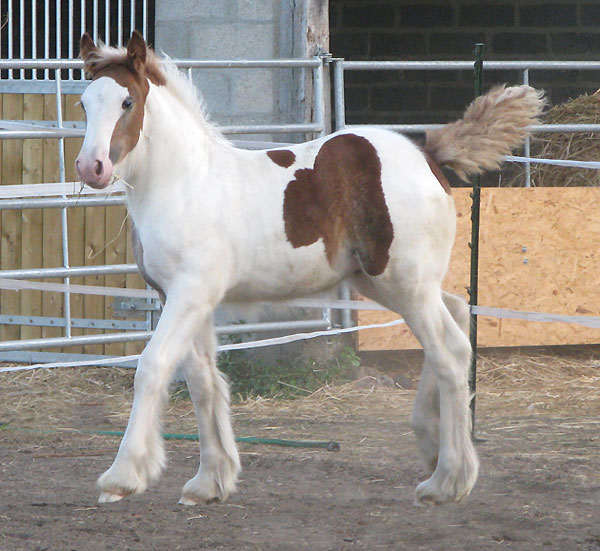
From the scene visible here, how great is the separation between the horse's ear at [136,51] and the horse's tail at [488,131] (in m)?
1.16

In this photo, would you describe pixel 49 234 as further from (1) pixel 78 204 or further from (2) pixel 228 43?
(2) pixel 228 43

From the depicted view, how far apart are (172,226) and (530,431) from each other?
2.51 m

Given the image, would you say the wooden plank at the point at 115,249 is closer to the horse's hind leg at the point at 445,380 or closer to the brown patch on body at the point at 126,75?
the brown patch on body at the point at 126,75

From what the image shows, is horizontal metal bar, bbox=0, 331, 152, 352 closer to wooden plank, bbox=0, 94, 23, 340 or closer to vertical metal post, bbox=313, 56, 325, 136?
wooden plank, bbox=0, 94, 23, 340

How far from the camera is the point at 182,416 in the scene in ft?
17.5

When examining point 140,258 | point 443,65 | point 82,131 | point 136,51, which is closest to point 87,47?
point 136,51

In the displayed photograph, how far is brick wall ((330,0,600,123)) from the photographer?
9945 millimetres

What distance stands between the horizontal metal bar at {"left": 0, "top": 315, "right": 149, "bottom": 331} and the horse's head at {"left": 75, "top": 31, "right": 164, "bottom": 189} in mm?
3123

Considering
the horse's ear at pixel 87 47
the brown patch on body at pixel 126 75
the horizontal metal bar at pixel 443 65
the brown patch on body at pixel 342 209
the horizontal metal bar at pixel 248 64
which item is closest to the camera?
the brown patch on body at pixel 126 75

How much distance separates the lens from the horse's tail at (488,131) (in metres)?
3.69

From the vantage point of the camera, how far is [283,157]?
3.56 meters

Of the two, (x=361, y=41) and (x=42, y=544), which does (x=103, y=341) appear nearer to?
(x=42, y=544)

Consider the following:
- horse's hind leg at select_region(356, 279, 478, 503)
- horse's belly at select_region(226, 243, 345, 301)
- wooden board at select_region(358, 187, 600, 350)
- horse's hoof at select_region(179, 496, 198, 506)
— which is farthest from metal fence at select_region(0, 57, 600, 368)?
horse's hoof at select_region(179, 496, 198, 506)

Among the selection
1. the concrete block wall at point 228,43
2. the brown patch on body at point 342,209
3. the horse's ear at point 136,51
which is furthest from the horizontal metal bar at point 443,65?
the horse's ear at point 136,51
